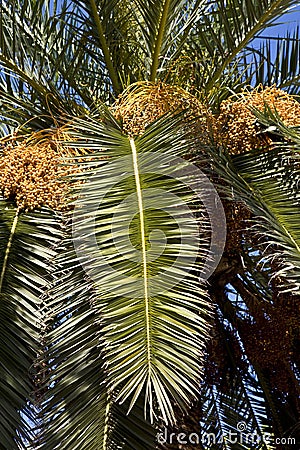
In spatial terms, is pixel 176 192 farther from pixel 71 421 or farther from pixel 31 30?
pixel 31 30

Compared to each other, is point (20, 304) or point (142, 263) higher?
point (142, 263)

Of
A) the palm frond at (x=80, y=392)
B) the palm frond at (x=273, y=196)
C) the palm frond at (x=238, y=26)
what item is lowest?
the palm frond at (x=80, y=392)

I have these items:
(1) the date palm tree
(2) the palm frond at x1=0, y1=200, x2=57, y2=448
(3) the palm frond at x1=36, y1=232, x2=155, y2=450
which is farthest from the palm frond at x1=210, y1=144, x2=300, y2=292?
(2) the palm frond at x1=0, y1=200, x2=57, y2=448

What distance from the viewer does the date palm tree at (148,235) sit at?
101 inches

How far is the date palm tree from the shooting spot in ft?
8.43

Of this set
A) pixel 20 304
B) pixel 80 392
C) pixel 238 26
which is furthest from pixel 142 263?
pixel 238 26

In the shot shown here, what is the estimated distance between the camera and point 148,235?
267 cm

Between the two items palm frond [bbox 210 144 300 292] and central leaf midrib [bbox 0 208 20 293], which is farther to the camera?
central leaf midrib [bbox 0 208 20 293]

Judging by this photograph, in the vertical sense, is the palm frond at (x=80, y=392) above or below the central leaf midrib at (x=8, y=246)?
below

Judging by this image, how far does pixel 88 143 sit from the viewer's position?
314cm

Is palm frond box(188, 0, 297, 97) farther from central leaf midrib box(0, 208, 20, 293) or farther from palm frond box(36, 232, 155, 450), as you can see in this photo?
palm frond box(36, 232, 155, 450)

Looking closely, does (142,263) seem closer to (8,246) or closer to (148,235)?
(148,235)

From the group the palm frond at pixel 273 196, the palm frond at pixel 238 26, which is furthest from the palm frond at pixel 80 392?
the palm frond at pixel 238 26

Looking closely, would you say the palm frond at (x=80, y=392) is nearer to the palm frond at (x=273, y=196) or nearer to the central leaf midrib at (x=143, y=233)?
the central leaf midrib at (x=143, y=233)
